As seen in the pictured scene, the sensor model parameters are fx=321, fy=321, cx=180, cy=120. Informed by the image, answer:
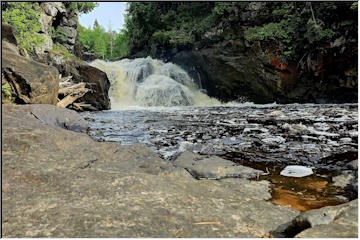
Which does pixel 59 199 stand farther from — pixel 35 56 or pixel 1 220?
pixel 35 56

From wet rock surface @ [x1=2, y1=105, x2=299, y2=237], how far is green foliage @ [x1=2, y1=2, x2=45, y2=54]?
9761mm

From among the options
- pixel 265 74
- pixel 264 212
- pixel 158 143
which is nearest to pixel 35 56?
pixel 158 143

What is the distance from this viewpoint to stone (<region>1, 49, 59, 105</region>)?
865cm

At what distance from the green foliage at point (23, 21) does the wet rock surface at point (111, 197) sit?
9.76 metres

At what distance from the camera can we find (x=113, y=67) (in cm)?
2298

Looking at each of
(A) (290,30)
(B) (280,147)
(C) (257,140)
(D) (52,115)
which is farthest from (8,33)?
(A) (290,30)

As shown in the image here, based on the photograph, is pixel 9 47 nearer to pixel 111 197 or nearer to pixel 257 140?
pixel 257 140

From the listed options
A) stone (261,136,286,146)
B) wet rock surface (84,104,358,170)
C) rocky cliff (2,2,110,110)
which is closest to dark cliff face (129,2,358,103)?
rocky cliff (2,2,110,110)

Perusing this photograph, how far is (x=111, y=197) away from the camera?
2689 mm

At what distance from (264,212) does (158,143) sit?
13.9ft

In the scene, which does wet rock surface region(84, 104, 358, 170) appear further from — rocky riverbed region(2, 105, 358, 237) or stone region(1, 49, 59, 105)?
stone region(1, 49, 59, 105)

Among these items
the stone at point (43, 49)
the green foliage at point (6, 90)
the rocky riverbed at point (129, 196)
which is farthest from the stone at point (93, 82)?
the rocky riverbed at point (129, 196)

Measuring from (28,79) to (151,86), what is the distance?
11.9 meters

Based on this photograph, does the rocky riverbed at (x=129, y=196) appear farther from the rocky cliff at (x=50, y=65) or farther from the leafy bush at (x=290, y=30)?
the leafy bush at (x=290, y=30)
